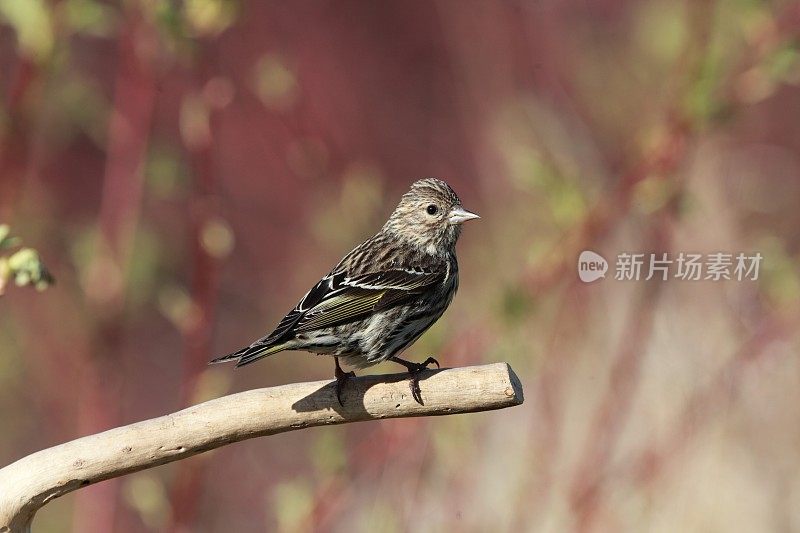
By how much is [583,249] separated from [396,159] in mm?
6766

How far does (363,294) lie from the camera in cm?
409

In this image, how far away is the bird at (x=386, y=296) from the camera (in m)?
3.79

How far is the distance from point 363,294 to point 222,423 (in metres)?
1.14

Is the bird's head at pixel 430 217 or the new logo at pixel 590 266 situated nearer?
the bird's head at pixel 430 217

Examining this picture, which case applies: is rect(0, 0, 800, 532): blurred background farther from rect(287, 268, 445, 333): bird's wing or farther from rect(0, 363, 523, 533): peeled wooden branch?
rect(0, 363, 523, 533): peeled wooden branch

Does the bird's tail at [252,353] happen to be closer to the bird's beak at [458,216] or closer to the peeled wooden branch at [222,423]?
the peeled wooden branch at [222,423]

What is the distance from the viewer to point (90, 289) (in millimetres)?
5031

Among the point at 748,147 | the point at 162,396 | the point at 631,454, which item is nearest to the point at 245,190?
the point at 162,396

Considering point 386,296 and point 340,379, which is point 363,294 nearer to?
point 386,296

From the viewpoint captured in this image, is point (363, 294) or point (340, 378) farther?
point (363, 294)

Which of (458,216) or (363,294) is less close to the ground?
(458,216)

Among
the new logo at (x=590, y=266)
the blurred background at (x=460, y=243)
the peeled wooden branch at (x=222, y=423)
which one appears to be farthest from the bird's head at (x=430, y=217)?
the peeled wooden branch at (x=222, y=423)

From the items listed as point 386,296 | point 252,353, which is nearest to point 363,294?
point 386,296

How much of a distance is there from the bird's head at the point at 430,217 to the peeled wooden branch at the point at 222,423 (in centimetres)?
116
